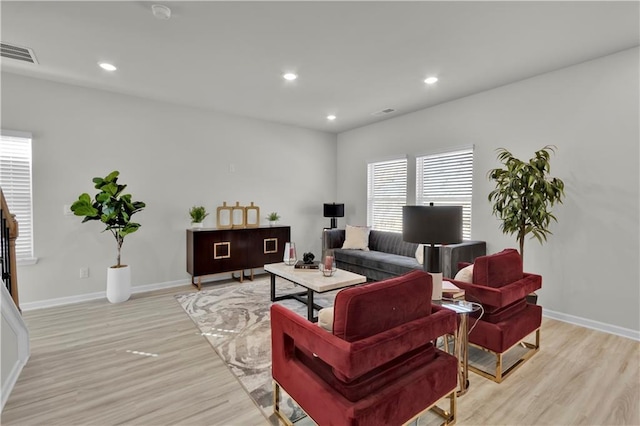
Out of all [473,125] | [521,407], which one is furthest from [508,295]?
[473,125]

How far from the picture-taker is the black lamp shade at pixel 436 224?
218 centimetres

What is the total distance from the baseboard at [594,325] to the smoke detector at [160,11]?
4836mm

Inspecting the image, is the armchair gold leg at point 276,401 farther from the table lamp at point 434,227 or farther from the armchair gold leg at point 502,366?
the armchair gold leg at point 502,366

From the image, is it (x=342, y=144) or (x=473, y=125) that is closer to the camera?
(x=473, y=125)

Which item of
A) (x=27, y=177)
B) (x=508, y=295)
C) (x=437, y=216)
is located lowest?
(x=508, y=295)

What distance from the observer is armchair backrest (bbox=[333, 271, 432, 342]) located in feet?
4.80

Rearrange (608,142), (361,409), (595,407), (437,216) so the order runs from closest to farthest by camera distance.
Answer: (361,409), (595,407), (437,216), (608,142)

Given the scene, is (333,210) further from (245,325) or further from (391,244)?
(245,325)

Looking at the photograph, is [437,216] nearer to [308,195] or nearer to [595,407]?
[595,407]

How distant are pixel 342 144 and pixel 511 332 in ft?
16.3

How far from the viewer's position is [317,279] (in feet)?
10.8

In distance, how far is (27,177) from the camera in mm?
3795

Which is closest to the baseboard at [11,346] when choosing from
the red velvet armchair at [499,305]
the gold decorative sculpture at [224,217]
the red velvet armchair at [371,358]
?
the red velvet armchair at [371,358]

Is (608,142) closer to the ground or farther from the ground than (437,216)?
farther from the ground
